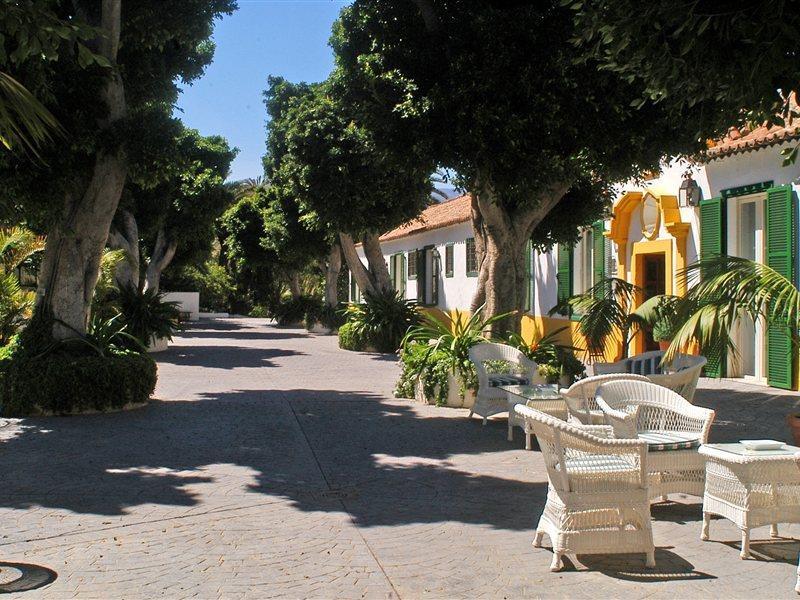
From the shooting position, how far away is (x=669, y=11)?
17.5ft

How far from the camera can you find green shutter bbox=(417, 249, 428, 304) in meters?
29.2

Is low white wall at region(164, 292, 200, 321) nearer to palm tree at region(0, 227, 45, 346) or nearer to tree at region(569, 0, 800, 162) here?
palm tree at region(0, 227, 45, 346)

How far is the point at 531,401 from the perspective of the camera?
8469 millimetres

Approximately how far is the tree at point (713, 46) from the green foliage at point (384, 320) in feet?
56.6

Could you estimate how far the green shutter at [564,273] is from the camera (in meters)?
18.9

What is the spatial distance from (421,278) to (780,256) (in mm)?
18211

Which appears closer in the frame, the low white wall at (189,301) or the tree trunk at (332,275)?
the tree trunk at (332,275)

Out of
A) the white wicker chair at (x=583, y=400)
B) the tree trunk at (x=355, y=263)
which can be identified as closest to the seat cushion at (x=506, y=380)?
the white wicker chair at (x=583, y=400)

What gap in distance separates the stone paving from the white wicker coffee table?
0.25 metres

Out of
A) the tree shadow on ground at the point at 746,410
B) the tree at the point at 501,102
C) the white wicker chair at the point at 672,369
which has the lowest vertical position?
the tree shadow on ground at the point at 746,410

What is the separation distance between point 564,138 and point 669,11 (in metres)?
4.49

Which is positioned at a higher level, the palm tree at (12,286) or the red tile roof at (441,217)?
the red tile roof at (441,217)

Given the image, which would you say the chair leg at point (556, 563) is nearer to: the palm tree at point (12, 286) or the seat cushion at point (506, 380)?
the seat cushion at point (506, 380)

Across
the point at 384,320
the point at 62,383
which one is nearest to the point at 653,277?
the point at 384,320
